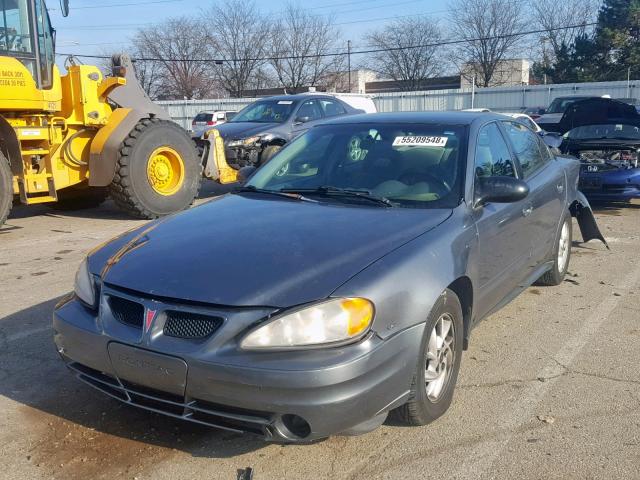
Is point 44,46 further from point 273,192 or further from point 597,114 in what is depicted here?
point 597,114

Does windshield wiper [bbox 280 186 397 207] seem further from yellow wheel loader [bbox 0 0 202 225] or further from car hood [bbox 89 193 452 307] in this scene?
yellow wheel loader [bbox 0 0 202 225]

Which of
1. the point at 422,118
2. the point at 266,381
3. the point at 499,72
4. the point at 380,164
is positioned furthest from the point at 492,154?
the point at 499,72

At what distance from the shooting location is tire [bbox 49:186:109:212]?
10.2 meters

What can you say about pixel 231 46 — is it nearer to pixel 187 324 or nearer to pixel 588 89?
pixel 588 89

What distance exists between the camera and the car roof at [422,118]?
4301 mm

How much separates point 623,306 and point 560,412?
7.25 ft

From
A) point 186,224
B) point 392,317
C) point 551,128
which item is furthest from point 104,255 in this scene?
point 551,128

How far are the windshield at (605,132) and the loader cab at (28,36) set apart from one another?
7.91 meters

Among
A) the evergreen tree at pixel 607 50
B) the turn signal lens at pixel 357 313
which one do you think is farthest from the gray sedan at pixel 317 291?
the evergreen tree at pixel 607 50

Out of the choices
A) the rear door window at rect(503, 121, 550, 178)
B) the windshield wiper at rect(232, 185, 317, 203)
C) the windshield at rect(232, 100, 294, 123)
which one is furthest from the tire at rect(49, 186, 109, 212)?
the rear door window at rect(503, 121, 550, 178)

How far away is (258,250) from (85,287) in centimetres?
91

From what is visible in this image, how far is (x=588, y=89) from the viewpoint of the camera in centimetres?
3091

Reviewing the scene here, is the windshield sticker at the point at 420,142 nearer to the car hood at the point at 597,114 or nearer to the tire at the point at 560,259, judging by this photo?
the tire at the point at 560,259

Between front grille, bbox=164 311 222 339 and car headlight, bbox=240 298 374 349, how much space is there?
0.55 ft
